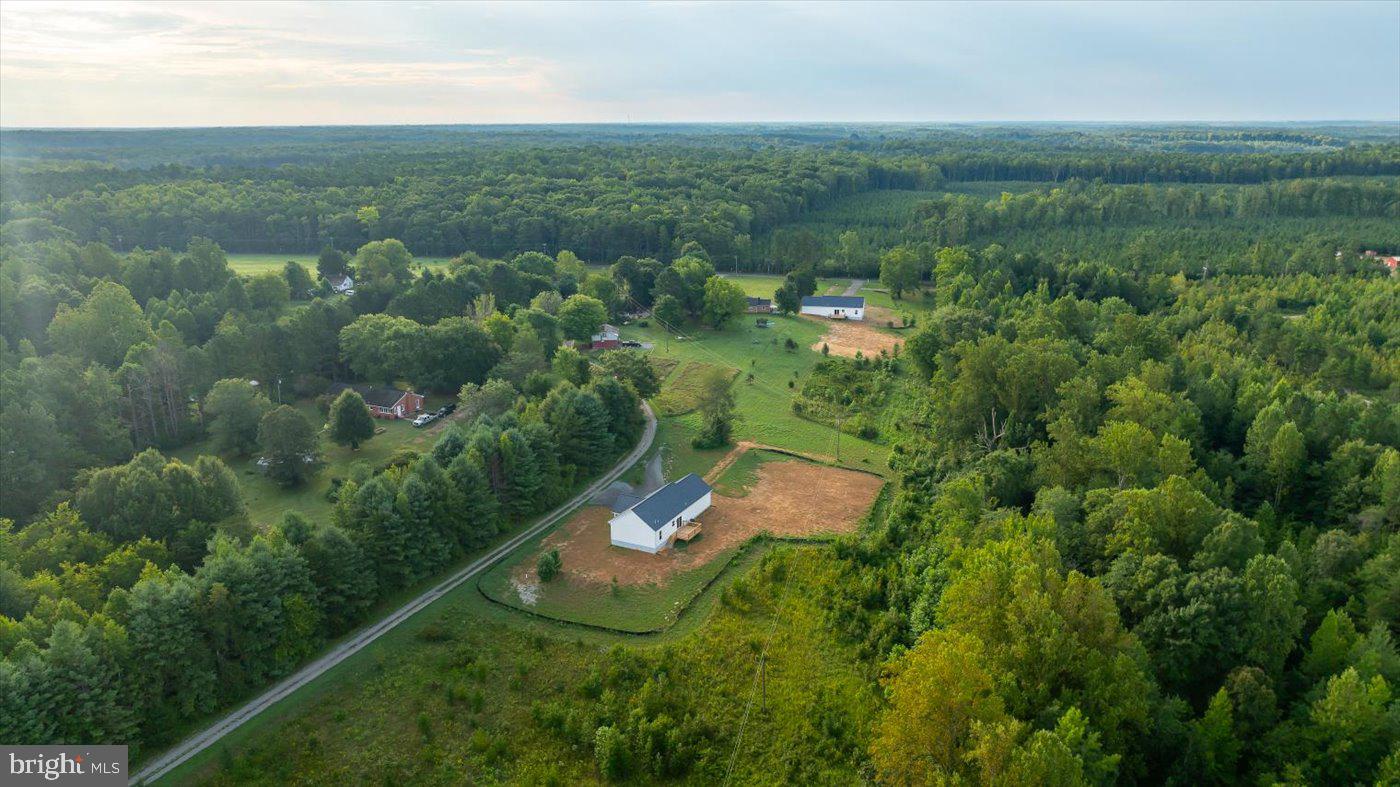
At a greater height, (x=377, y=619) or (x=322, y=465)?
(x=322, y=465)

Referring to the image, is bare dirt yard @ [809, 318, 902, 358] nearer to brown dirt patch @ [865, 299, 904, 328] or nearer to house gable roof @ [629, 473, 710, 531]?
brown dirt patch @ [865, 299, 904, 328]

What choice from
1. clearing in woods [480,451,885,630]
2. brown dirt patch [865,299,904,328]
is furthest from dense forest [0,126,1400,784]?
brown dirt patch [865,299,904,328]

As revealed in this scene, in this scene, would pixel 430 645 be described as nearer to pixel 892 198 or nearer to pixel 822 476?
pixel 822 476

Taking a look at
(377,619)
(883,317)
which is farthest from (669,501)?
(883,317)

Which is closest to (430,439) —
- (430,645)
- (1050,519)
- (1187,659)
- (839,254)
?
(430,645)

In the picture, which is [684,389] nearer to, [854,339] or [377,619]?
[854,339]
